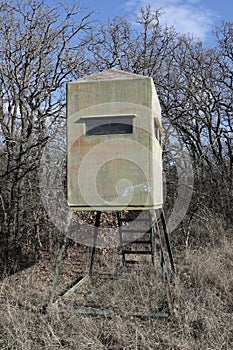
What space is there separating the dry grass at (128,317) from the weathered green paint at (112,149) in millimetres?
1287

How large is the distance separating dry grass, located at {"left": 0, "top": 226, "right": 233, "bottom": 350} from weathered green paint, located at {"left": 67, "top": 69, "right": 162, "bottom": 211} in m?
1.29

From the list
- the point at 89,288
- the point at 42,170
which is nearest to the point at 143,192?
the point at 89,288

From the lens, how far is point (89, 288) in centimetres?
560

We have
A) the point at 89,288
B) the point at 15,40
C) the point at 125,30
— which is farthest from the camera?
the point at 125,30

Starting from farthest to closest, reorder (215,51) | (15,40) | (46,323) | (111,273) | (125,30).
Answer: (215,51)
(125,30)
(15,40)
(111,273)
(46,323)

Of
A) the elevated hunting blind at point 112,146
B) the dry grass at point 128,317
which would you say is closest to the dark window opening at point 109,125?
the elevated hunting blind at point 112,146

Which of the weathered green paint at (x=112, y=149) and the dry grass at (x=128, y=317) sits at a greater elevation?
the weathered green paint at (x=112, y=149)

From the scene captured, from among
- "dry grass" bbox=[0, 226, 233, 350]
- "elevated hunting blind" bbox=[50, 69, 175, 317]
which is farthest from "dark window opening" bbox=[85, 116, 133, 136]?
"dry grass" bbox=[0, 226, 233, 350]

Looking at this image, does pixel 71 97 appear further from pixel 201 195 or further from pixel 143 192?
pixel 201 195

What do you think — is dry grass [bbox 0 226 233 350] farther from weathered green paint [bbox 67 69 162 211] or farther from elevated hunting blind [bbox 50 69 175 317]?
weathered green paint [bbox 67 69 162 211]

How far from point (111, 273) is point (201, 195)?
10.8 ft

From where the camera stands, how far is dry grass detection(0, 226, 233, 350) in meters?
3.51

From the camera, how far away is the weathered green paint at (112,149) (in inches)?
169

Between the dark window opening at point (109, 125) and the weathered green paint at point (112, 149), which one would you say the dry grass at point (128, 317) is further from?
the dark window opening at point (109, 125)
